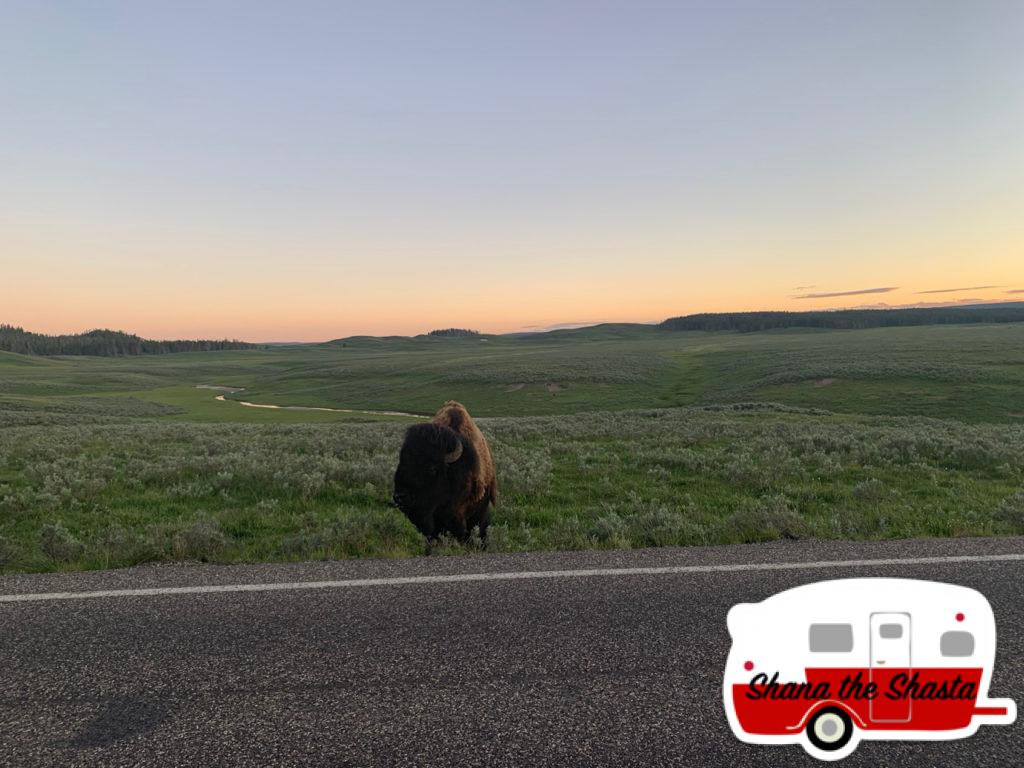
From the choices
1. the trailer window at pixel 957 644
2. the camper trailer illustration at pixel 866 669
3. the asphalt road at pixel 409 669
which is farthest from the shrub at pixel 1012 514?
the trailer window at pixel 957 644

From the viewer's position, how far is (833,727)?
315 cm

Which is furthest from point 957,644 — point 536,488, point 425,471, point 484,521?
point 536,488

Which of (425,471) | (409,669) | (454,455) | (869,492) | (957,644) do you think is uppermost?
(454,455)

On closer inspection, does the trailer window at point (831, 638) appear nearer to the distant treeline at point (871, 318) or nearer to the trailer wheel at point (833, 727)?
the trailer wheel at point (833, 727)

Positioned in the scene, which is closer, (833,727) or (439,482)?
(833,727)

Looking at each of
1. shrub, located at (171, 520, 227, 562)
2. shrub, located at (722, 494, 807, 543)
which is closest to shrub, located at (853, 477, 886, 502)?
shrub, located at (722, 494, 807, 543)

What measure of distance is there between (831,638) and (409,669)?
2.78m

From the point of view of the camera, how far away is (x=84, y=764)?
3.20 metres

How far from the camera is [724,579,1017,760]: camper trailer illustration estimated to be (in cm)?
311

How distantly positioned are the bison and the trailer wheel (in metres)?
4.54

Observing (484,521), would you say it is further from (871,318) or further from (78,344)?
(78,344)

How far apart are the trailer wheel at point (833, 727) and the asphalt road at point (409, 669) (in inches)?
5.3

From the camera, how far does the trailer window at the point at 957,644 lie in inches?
122

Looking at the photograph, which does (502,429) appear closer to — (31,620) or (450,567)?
(450,567)
